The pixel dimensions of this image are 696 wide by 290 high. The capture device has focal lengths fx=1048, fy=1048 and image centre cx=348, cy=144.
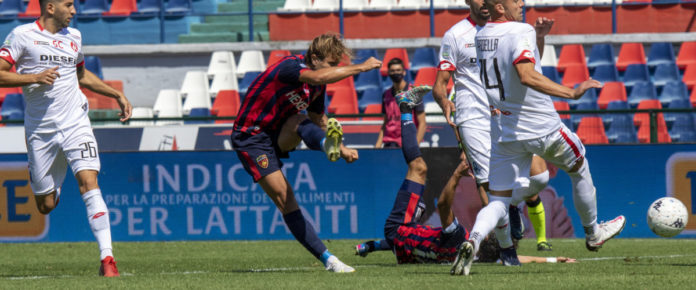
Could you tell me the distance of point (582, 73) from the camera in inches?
754

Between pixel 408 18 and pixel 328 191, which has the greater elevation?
pixel 408 18

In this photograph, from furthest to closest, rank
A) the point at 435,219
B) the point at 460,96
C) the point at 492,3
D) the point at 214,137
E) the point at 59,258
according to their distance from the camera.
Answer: the point at 214,137 → the point at 435,219 → the point at 59,258 → the point at 460,96 → the point at 492,3

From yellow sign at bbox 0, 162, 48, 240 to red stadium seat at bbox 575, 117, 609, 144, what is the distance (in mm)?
6830

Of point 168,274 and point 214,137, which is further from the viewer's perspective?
point 214,137

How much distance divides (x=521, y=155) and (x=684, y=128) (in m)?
6.77

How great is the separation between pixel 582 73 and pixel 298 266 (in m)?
11.6

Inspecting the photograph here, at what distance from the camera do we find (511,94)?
701 centimetres

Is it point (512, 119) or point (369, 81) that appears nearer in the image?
point (512, 119)

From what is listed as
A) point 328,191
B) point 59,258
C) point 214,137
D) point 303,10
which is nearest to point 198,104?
point 303,10

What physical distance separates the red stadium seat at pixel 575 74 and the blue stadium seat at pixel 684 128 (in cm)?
571

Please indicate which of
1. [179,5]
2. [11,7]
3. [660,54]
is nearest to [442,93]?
[660,54]

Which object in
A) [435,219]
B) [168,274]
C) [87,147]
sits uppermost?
[87,147]

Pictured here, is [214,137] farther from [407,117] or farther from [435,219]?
[407,117]

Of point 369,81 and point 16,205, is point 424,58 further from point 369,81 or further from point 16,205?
point 16,205
